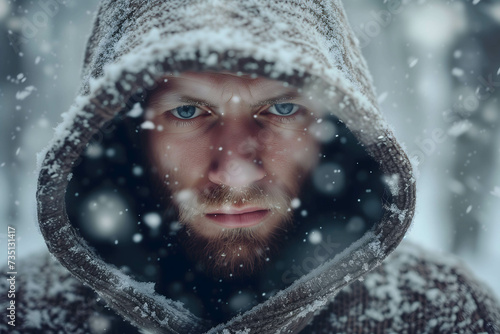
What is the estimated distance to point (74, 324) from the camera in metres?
1.70

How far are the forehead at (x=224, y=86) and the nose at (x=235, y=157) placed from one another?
153 mm

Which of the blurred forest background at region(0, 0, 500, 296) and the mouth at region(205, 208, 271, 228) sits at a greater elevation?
the mouth at region(205, 208, 271, 228)

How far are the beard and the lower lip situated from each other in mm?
33

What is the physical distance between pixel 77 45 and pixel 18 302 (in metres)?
6.81

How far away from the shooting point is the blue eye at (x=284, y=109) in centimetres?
157

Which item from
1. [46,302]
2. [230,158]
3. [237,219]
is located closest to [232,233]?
[237,219]

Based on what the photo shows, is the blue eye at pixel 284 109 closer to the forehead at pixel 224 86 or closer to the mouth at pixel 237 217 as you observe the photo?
the forehead at pixel 224 86

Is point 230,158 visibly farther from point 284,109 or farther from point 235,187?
point 284,109

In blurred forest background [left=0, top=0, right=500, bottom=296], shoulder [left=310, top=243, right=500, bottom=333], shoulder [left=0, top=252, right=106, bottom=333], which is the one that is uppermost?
shoulder [left=310, top=243, right=500, bottom=333]

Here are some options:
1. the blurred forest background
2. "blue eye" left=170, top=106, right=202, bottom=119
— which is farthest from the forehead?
the blurred forest background

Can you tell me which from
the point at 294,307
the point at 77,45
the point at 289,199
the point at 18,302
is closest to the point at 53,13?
the point at 77,45

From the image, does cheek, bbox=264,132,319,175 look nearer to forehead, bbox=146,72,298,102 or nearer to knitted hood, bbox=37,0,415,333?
forehead, bbox=146,72,298,102

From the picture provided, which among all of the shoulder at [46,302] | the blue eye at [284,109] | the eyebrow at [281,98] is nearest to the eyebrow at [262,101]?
the eyebrow at [281,98]

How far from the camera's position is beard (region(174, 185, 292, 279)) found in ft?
5.14
